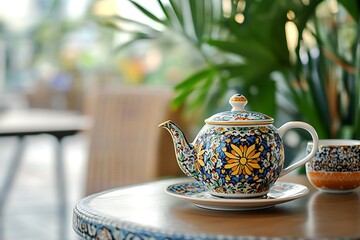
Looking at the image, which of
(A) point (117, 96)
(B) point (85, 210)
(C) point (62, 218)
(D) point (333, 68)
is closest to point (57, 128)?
(A) point (117, 96)

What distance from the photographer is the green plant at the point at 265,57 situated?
154 cm

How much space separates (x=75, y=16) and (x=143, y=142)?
703 centimetres

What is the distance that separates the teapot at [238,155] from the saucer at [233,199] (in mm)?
18

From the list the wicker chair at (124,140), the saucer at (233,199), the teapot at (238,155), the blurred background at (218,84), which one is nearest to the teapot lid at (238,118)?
the teapot at (238,155)

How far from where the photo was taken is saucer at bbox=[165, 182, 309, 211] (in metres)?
0.85

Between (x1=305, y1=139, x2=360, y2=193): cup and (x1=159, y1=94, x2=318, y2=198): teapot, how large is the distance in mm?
144

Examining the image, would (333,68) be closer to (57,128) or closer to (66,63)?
(57,128)

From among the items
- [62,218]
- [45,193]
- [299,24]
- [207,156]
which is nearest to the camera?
[207,156]

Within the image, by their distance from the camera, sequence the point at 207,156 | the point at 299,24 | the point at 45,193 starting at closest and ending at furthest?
1. the point at 207,156
2. the point at 299,24
3. the point at 45,193

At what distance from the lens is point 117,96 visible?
6.83ft

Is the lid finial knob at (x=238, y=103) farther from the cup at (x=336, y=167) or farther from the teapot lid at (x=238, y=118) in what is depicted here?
the cup at (x=336, y=167)

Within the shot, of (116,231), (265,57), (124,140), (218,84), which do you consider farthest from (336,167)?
(124,140)

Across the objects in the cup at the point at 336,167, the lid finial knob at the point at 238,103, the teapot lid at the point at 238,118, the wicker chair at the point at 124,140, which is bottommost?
the wicker chair at the point at 124,140

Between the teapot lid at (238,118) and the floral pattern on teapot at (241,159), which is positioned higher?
the teapot lid at (238,118)
